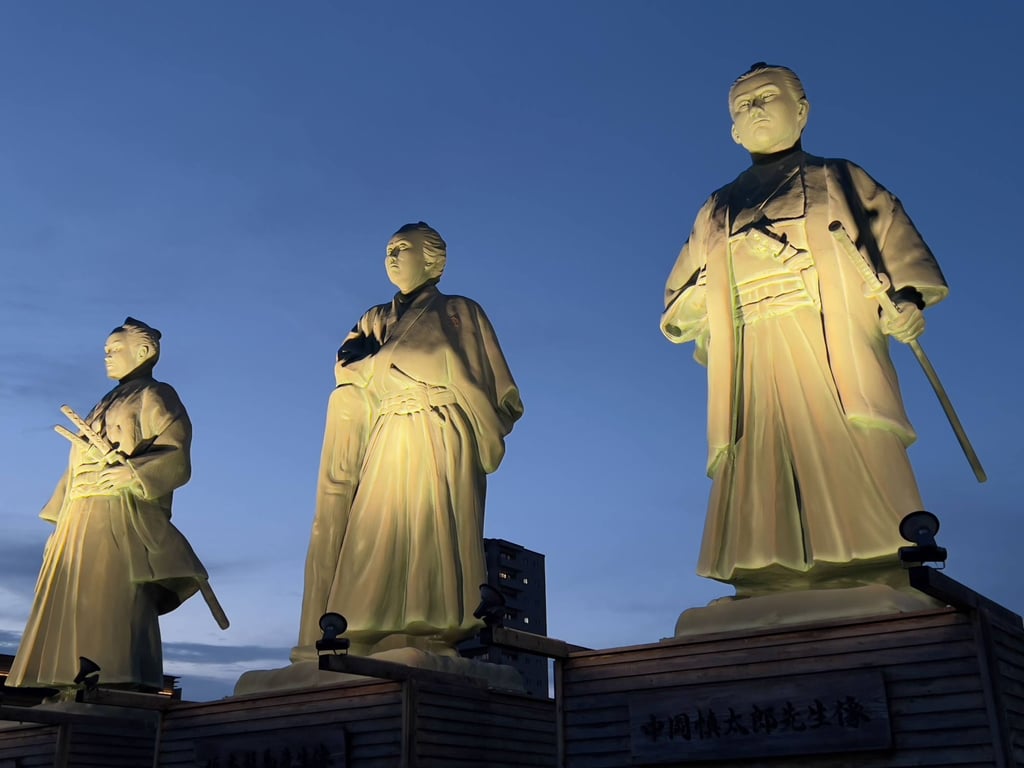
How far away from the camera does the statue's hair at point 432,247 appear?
32.2ft

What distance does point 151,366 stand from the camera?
1155cm

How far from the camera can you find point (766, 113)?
7621 mm

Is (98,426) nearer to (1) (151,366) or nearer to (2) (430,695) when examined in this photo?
(1) (151,366)

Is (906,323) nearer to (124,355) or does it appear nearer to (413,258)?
(413,258)

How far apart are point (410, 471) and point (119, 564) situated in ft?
10.3

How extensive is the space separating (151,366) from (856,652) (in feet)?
25.7

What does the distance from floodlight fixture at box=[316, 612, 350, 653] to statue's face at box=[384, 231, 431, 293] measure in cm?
340

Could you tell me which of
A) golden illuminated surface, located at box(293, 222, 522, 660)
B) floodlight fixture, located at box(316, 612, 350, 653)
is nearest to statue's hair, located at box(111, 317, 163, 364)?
golden illuminated surface, located at box(293, 222, 522, 660)

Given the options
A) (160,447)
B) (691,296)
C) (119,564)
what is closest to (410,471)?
(691,296)

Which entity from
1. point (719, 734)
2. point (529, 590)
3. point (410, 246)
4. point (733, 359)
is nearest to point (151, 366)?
point (410, 246)

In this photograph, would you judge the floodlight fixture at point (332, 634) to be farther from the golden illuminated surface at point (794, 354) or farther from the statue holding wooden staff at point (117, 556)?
the statue holding wooden staff at point (117, 556)

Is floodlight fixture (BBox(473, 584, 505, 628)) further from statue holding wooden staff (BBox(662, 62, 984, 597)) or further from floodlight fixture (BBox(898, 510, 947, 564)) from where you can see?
floodlight fixture (BBox(898, 510, 947, 564))

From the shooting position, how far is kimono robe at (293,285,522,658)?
8523mm

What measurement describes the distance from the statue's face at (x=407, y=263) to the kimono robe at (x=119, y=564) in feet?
8.47
